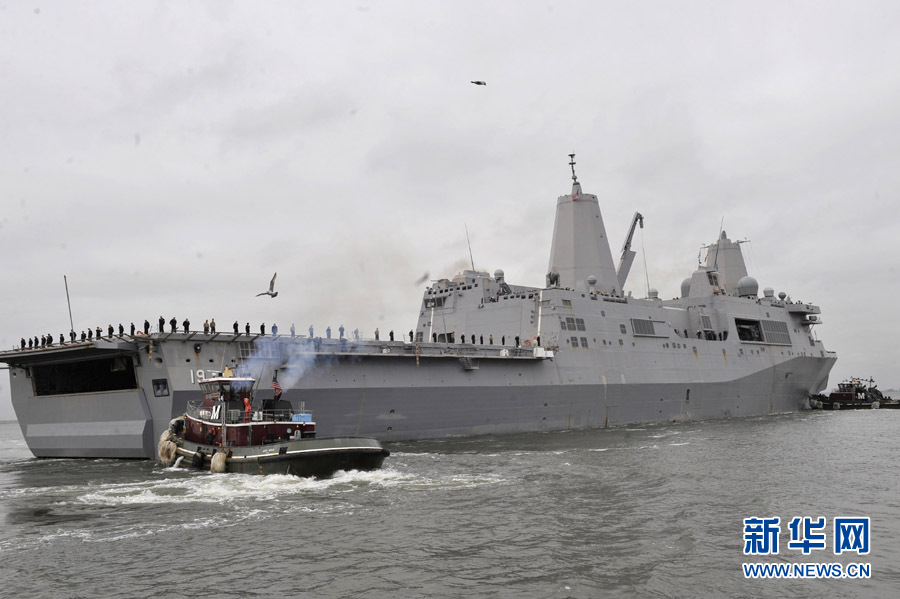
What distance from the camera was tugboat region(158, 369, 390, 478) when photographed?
19406 millimetres

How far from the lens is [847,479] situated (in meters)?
19.0

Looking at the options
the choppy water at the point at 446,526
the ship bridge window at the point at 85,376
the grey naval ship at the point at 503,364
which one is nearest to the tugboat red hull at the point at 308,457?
the choppy water at the point at 446,526

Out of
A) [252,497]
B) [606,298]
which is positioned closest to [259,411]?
[252,497]

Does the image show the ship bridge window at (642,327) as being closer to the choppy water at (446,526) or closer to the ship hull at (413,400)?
the ship hull at (413,400)

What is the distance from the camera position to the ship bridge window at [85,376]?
25656 millimetres

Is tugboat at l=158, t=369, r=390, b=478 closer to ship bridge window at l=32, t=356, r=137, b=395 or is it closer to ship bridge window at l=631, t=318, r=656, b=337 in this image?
ship bridge window at l=32, t=356, r=137, b=395

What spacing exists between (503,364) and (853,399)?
42.4m

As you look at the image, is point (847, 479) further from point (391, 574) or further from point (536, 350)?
point (536, 350)

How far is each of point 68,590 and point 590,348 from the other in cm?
2959

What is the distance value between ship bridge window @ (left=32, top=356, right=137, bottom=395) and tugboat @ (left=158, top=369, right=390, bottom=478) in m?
3.53

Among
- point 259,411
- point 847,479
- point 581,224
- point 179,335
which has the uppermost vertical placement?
point 581,224

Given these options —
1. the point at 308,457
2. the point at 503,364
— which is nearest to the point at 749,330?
the point at 503,364


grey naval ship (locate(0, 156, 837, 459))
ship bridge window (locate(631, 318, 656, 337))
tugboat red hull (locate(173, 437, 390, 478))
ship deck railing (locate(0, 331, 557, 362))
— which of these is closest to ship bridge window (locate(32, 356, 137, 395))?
grey naval ship (locate(0, 156, 837, 459))

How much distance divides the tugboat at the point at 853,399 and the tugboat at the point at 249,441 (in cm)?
4577
